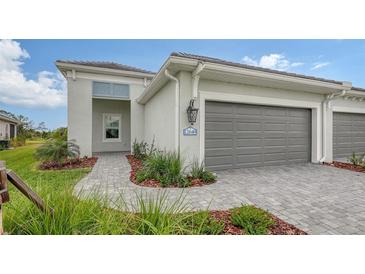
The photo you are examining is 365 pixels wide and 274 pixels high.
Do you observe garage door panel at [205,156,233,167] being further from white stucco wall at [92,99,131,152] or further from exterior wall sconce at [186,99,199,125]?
white stucco wall at [92,99,131,152]

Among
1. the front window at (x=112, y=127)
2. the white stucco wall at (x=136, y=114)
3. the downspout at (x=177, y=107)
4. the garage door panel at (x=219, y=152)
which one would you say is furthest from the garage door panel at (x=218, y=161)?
the front window at (x=112, y=127)

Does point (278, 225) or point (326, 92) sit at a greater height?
point (326, 92)

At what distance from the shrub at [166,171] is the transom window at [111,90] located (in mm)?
5756

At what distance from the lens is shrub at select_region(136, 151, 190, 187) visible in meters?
4.67

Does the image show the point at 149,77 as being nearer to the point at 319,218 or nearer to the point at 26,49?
→ the point at 26,49

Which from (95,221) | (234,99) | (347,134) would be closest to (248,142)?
(234,99)

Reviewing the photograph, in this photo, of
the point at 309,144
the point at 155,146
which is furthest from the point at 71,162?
the point at 309,144

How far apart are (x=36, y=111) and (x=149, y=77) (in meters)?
7.66

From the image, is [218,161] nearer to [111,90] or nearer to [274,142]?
[274,142]

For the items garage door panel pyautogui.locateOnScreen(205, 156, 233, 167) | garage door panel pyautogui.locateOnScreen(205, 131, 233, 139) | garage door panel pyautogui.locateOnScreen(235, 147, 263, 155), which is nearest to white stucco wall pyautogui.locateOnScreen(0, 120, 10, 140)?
garage door panel pyautogui.locateOnScreen(205, 156, 233, 167)

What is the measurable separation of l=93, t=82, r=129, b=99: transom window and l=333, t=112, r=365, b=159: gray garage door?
10.4 m

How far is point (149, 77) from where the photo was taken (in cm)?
988

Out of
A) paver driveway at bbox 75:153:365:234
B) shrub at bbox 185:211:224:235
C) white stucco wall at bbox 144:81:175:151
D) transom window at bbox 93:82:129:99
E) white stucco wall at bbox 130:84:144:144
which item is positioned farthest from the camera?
white stucco wall at bbox 130:84:144:144

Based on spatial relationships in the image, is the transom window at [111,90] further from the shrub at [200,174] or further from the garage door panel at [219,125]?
the shrub at [200,174]
